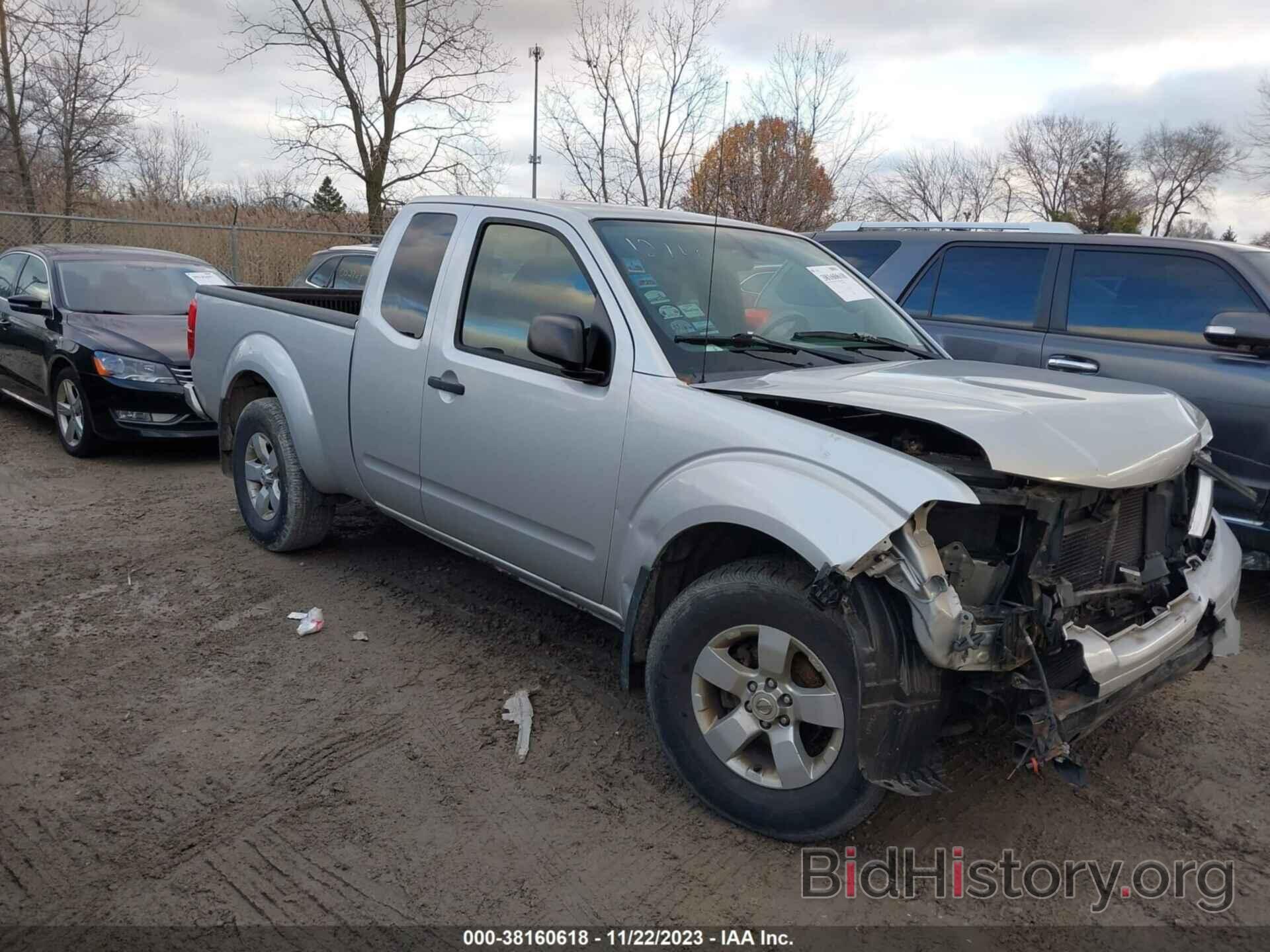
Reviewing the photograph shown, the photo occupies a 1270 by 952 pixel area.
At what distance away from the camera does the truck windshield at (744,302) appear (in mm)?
3506

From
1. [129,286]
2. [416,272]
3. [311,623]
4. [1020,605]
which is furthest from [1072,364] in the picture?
[129,286]

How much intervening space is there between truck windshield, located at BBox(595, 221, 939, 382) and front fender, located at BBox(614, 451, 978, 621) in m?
0.45

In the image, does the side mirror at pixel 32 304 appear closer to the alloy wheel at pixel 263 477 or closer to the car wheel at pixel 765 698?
the alloy wheel at pixel 263 477

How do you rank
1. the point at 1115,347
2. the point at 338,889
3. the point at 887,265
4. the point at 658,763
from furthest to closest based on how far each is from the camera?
the point at 887,265
the point at 1115,347
the point at 658,763
the point at 338,889

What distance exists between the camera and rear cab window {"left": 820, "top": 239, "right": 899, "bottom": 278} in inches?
262

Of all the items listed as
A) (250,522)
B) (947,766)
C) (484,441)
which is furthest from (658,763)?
(250,522)

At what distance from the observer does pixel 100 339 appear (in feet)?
24.7

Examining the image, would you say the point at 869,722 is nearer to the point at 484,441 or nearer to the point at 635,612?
the point at 635,612

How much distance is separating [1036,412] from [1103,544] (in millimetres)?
529

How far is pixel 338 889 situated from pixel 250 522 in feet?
10.7

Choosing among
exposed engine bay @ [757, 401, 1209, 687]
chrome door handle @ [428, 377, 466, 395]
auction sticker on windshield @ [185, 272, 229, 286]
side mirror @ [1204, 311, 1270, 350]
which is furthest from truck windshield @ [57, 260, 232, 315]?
side mirror @ [1204, 311, 1270, 350]

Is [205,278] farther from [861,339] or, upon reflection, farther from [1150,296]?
[1150,296]

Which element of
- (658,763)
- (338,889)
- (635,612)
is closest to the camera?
(338,889)

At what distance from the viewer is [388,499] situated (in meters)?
4.57
